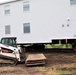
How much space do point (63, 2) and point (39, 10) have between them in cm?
228

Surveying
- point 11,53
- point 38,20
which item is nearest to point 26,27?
point 38,20

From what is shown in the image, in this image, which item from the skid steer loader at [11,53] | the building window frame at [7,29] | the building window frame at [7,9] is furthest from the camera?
the building window frame at [7,9]

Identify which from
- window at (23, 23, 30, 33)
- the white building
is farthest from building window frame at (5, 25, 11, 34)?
window at (23, 23, 30, 33)

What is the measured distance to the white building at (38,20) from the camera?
60.8 feet

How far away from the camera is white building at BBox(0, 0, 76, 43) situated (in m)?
18.5

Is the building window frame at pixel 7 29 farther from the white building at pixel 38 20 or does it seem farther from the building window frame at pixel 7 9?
the building window frame at pixel 7 9

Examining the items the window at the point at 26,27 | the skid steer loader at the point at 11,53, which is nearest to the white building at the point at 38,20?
the window at the point at 26,27

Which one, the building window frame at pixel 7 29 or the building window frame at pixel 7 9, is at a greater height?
the building window frame at pixel 7 9

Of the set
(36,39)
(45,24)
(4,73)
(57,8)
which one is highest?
(57,8)

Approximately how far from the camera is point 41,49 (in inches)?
894

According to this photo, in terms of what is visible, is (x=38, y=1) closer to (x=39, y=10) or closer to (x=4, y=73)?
(x=39, y=10)

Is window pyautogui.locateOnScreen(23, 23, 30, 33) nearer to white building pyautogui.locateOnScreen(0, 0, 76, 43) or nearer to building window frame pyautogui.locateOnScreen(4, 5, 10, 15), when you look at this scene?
white building pyautogui.locateOnScreen(0, 0, 76, 43)

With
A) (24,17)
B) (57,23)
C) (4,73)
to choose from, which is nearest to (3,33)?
(24,17)

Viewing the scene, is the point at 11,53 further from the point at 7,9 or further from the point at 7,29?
the point at 7,9
